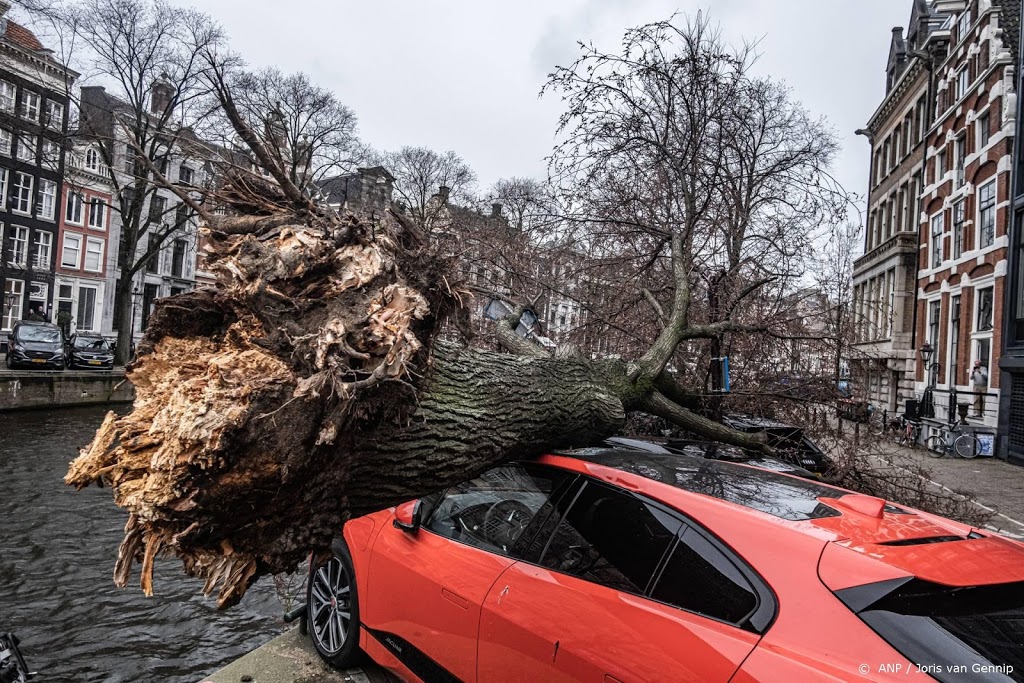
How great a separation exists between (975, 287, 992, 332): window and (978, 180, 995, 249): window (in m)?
1.68

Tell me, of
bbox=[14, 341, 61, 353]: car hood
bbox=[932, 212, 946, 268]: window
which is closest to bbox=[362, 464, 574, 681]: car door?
bbox=[14, 341, 61, 353]: car hood

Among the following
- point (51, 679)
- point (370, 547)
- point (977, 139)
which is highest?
point (977, 139)

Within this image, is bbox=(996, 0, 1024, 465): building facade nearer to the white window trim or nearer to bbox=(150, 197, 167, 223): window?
bbox=(150, 197, 167, 223): window

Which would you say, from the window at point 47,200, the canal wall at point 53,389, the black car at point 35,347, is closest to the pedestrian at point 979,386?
the canal wall at point 53,389

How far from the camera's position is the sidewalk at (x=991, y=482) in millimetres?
9398

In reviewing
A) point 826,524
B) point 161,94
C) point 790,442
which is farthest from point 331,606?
point 161,94

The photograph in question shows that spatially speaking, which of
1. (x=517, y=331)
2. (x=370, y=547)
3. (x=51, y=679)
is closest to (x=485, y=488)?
(x=370, y=547)

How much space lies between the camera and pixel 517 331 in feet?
18.5

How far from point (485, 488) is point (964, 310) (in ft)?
86.9

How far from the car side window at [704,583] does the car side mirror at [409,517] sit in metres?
1.57

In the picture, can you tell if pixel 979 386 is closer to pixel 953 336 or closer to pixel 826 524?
pixel 953 336

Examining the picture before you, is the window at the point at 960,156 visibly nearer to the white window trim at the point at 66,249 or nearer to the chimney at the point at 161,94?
the chimney at the point at 161,94

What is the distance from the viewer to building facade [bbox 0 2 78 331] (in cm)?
2780

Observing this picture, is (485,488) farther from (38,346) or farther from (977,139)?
(977,139)
